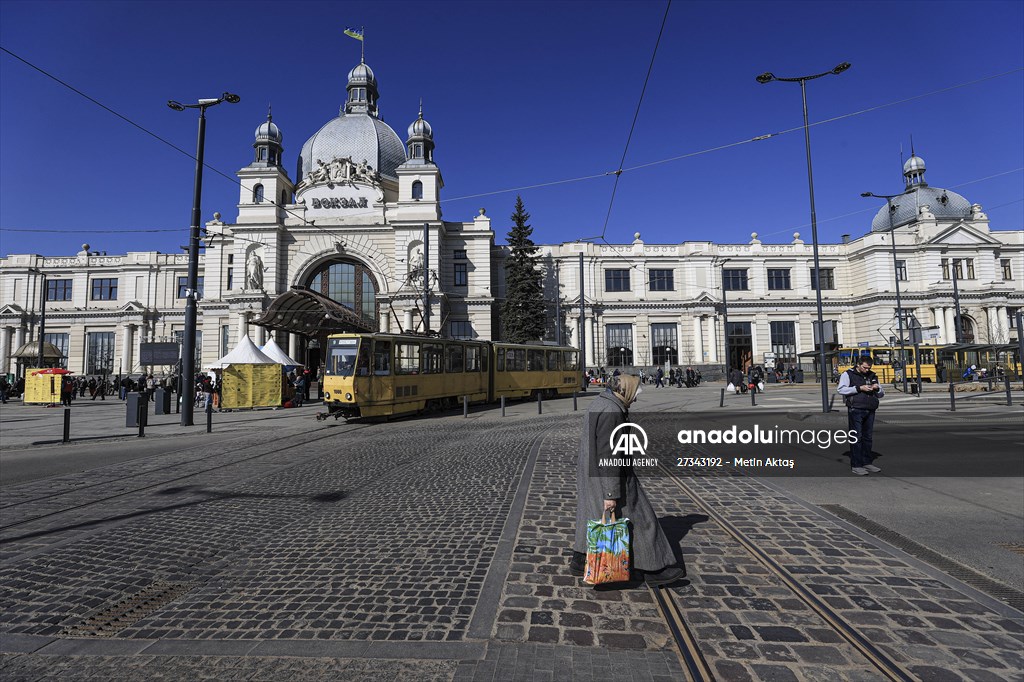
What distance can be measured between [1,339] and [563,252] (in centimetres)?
5511

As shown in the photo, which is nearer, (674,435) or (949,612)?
(949,612)

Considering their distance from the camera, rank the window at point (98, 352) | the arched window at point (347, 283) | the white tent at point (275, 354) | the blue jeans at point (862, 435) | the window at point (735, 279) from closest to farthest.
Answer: the blue jeans at point (862, 435) < the white tent at point (275, 354) < the arched window at point (347, 283) < the window at point (735, 279) < the window at point (98, 352)

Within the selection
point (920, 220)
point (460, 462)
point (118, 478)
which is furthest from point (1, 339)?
point (920, 220)

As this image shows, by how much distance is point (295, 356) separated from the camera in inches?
1608

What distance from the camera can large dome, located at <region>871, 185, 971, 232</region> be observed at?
53.8 meters

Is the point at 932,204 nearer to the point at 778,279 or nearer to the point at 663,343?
the point at 778,279

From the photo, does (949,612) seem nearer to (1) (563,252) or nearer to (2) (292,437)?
(2) (292,437)

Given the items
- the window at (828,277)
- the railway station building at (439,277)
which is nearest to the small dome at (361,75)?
the railway station building at (439,277)

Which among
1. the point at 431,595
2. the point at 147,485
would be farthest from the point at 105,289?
the point at 431,595

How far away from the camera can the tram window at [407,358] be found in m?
17.5

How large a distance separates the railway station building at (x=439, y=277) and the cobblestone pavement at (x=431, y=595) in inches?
1334

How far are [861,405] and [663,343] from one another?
41463 millimetres

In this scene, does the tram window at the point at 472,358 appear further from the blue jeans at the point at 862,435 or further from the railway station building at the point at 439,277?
the railway station building at the point at 439,277

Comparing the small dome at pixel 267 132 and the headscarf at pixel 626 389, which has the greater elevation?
the small dome at pixel 267 132
